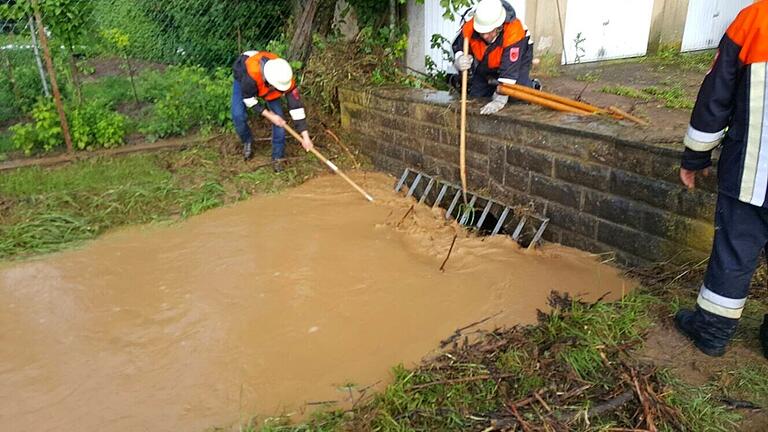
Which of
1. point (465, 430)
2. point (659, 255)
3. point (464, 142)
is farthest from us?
point (464, 142)

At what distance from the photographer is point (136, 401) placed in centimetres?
311

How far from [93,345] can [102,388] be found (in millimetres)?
503

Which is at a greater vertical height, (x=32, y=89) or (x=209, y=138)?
(x=32, y=89)

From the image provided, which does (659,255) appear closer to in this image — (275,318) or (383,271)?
(383,271)

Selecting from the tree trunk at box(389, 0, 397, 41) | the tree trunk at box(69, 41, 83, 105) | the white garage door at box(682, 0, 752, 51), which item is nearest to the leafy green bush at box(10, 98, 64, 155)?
the tree trunk at box(69, 41, 83, 105)

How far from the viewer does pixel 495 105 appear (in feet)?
16.2

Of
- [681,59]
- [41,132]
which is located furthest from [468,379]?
[681,59]

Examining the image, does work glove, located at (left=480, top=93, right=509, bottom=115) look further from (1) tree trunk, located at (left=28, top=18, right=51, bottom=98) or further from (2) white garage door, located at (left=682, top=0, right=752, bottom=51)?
(2) white garage door, located at (left=682, top=0, right=752, bottom=51)

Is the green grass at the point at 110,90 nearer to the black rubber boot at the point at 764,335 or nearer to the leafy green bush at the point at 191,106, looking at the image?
the leafy green bush at the point at 191,106

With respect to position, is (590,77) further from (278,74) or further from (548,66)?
(278,74)

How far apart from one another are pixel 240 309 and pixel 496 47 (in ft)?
10.8

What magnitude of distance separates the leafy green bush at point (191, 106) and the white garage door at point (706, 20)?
8162 mm

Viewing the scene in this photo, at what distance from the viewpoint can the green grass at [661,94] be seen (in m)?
6.20

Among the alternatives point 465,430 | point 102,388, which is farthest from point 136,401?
point 465,430
